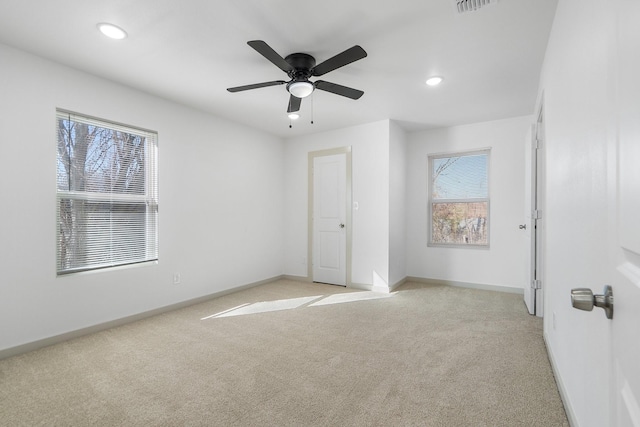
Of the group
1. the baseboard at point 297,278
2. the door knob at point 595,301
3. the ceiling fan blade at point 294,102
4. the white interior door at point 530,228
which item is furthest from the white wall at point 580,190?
the baseboard at point 297,278

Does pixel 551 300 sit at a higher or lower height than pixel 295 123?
lower

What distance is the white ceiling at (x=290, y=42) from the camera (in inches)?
81.4

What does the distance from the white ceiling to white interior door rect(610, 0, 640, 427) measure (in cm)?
178

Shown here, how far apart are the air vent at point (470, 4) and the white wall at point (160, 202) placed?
3.26 m

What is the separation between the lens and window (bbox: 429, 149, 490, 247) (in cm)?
466

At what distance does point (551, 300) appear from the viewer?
2.25 meters

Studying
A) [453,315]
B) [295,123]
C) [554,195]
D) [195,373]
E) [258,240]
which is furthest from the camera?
[258,240]

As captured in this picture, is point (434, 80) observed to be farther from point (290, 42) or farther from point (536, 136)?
point (290, 42)

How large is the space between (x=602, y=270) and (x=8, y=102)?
13.1ft

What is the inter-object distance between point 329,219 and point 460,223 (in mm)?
2121

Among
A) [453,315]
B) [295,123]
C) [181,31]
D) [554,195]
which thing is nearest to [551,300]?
[554,195]

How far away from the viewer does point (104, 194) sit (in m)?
3.12

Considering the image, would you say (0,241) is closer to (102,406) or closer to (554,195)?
(102,406)

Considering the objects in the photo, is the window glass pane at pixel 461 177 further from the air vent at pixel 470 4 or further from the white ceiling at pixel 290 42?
the air vent at pixel 470 4
